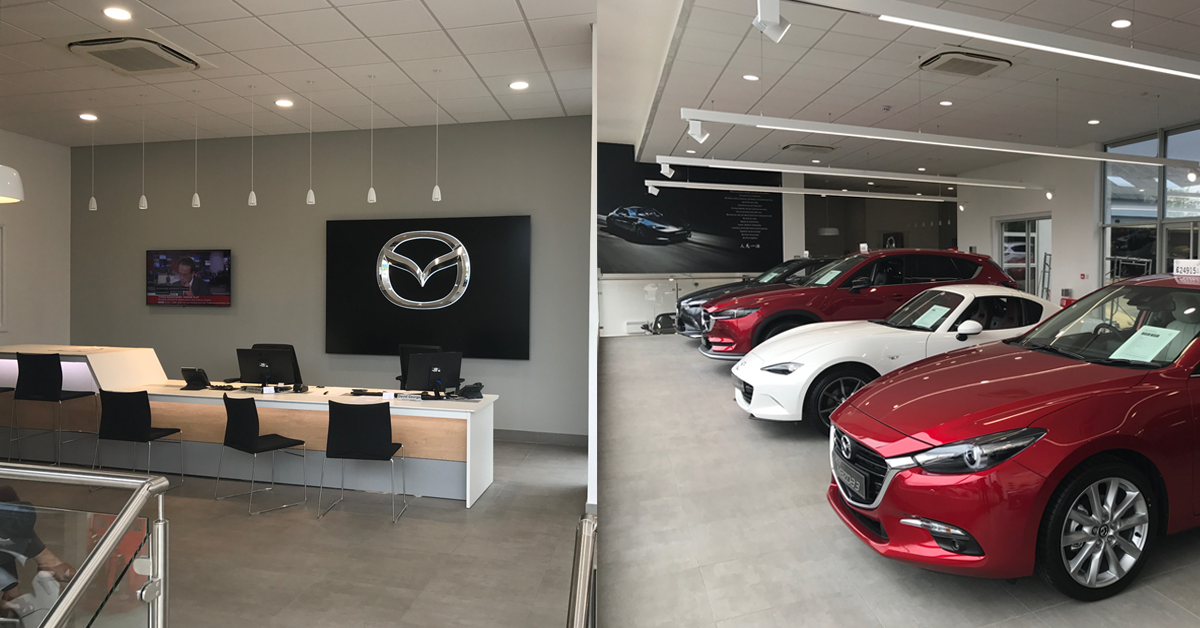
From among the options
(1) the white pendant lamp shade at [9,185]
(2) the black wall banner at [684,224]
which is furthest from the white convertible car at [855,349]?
(2) the black wall banner at [684,224]

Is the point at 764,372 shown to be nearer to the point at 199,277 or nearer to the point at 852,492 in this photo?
the point at 852,492

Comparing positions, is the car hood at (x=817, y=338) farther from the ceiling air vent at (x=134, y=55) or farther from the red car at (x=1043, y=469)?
the ceiling air vent at (x=134, y=55)

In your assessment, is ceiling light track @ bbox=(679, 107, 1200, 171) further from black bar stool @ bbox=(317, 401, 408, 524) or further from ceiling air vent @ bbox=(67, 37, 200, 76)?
ceiling air vent @ bbox=(67, 37, 200, 76)

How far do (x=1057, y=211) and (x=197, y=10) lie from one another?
1145 cm

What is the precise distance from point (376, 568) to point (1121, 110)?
957cm

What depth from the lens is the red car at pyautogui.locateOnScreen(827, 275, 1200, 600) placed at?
6.44 feet

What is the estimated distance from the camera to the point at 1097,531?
2059 mm

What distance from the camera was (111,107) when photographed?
6176 millimetres

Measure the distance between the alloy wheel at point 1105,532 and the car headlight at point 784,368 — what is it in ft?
5.42

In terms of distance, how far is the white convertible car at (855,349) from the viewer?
3.58 metres

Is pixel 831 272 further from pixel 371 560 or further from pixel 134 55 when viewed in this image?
pixel 134 55

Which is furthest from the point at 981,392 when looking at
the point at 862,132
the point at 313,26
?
the point at 313,26

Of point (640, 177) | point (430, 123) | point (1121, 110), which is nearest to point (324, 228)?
point (430, 123)

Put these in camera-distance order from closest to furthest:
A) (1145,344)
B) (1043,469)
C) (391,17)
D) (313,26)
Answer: (1043,469)
(1145,344)
(391,17)
(313,26)
